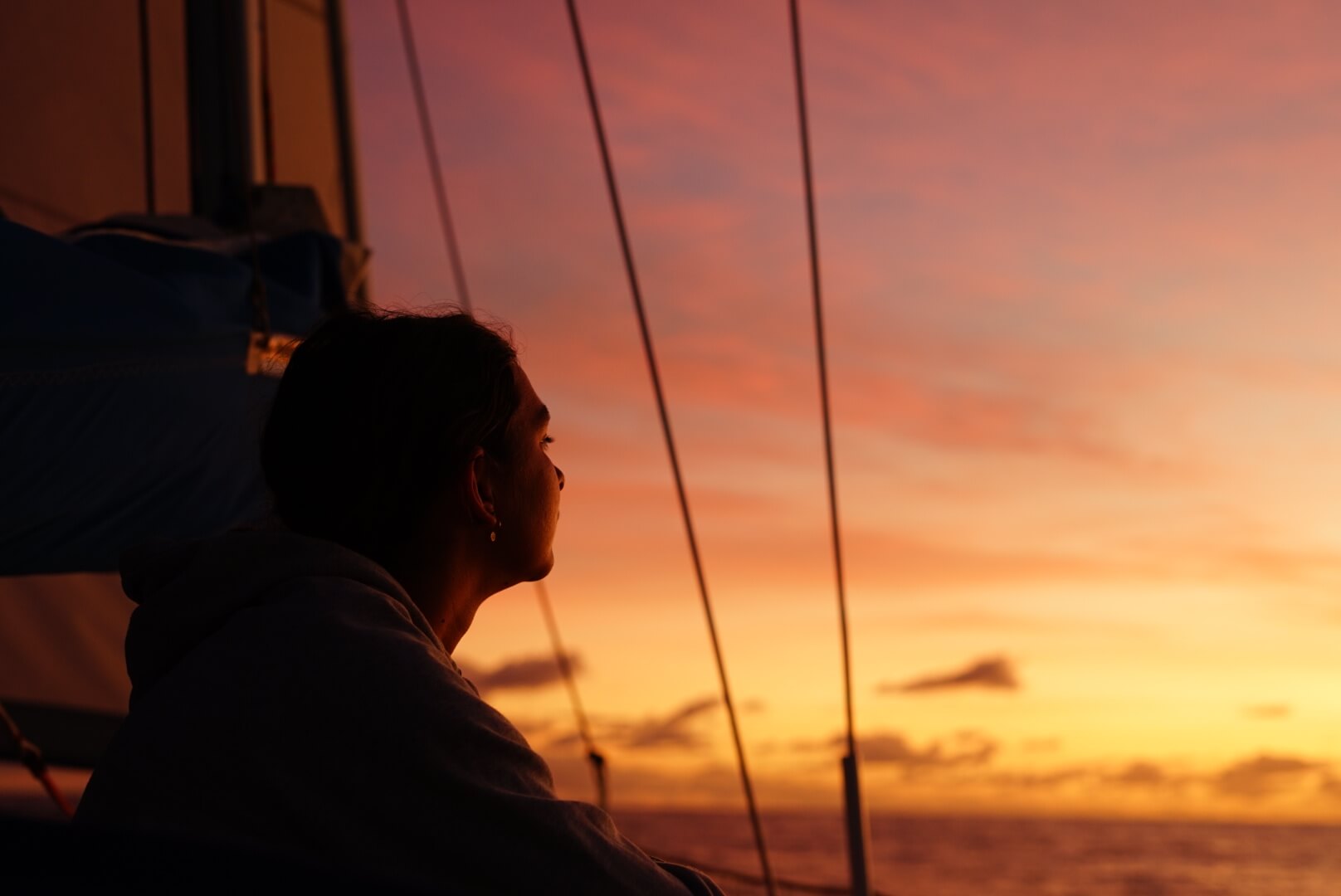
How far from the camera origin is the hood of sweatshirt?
3.92 feet

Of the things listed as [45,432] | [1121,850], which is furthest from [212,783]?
[1121,850]

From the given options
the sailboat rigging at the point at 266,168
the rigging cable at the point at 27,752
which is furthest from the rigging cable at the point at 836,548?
the rigging cable at the point at 27,752

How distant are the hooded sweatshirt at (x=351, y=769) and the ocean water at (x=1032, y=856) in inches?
959

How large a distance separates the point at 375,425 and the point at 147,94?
372cm

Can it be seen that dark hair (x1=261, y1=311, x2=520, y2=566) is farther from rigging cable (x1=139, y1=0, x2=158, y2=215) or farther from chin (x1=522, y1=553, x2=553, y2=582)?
rigging cable (x1=139, y1=0, x2=158, y2=215)

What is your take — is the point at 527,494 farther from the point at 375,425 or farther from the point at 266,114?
the point at 266,114

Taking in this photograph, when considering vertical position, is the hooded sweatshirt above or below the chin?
below

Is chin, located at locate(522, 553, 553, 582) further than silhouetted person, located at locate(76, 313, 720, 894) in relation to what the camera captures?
Yes

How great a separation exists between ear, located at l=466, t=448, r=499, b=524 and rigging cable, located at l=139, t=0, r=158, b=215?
3580 millimetres

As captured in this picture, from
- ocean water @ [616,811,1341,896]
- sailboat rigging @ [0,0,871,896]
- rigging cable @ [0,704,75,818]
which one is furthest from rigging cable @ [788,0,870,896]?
ocean water @ [616,811,1341,896]

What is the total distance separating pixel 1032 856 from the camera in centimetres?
5116

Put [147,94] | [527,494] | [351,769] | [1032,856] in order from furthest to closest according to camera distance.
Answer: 1. [1032,856]
2. [147,94]
3. [527,494]
4. [351,769]

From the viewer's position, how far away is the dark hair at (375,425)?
1373 millimetres

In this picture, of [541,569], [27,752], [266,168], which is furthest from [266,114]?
[541,569]
